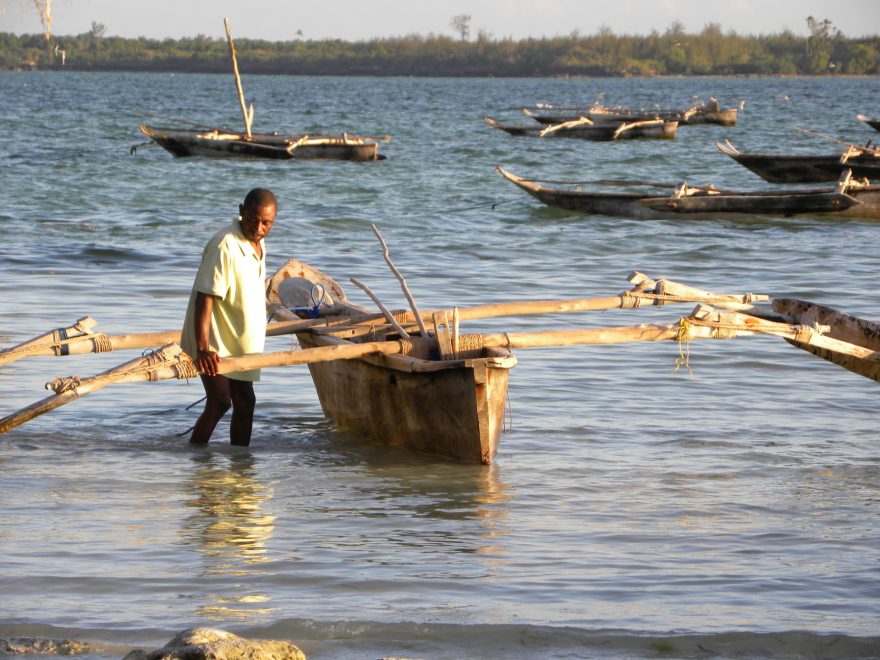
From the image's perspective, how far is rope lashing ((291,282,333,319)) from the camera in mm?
7082

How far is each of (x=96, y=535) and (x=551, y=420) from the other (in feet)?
9.21

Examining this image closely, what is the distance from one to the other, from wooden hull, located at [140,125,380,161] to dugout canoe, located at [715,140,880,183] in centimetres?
862

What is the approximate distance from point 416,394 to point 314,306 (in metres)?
1.44

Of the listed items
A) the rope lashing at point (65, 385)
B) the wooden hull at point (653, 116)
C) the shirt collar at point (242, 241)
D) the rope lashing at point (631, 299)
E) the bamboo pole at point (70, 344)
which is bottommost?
the rope lashing at point (65, 385)

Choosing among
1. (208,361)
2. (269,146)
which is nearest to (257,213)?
(208,361)

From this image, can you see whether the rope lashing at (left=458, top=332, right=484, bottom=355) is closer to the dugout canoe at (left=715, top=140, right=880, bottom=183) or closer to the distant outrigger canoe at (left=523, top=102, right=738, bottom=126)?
the dugout canoe at (left=715, top=140, right=880, bottom=183)

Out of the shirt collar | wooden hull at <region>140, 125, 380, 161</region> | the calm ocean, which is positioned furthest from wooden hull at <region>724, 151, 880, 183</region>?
the shirt collar

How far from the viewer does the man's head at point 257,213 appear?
526 centimetres


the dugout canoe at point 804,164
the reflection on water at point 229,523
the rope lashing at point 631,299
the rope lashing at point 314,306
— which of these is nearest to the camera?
the reflection on water at point 229,523

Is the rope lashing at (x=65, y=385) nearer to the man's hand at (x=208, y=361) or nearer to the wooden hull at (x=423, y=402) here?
the man's hand at (x=208, y=361)

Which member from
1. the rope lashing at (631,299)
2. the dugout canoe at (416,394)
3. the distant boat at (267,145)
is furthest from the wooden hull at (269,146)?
the rope lashing at (631,299)

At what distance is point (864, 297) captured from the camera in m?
10.7

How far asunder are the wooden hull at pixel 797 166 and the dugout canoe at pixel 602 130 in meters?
13.1

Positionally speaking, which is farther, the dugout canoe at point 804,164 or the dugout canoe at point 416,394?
the dugout canoe at point 804,164
